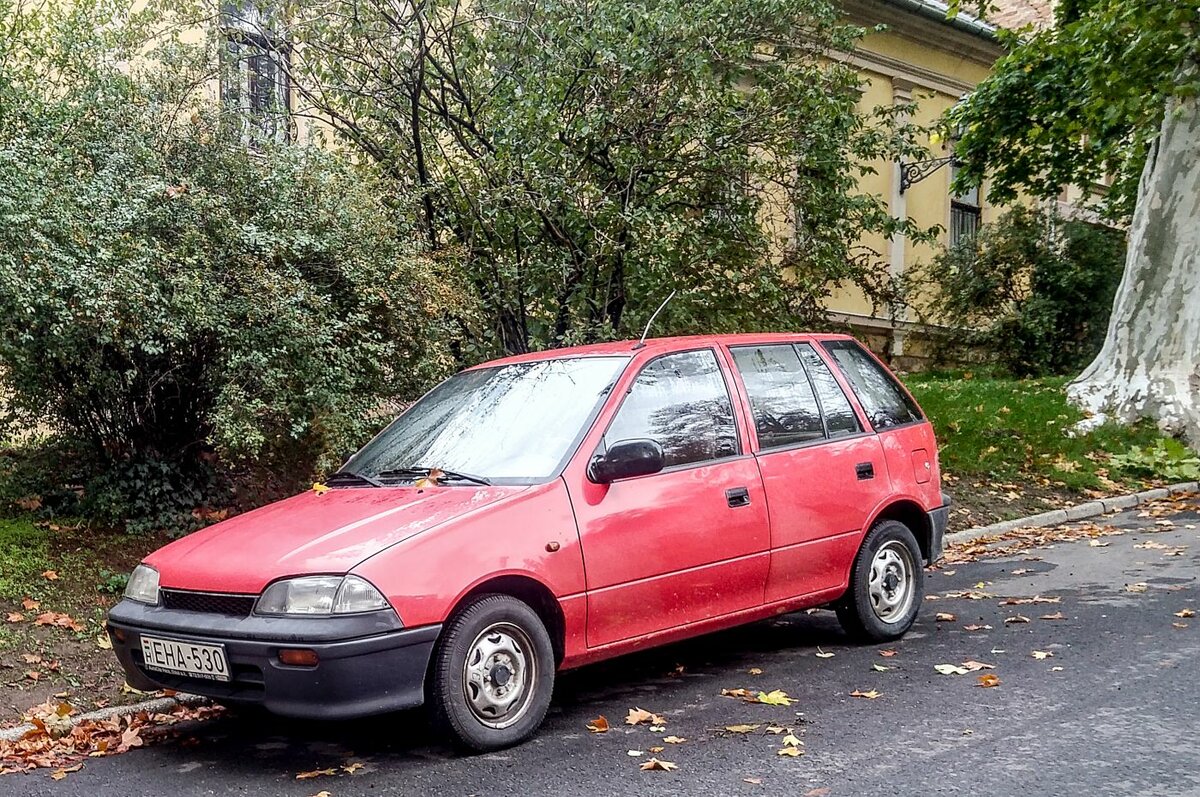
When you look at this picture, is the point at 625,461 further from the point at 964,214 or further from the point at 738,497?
the point at 964,214

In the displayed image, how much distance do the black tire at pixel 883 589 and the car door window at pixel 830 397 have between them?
0.60 m

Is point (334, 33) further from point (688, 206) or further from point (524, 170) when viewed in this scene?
point (688, 206)

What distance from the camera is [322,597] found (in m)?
4.71

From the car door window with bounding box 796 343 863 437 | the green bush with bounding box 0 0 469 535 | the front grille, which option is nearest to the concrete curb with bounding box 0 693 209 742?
the front grille

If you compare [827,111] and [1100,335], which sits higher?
[827,111]

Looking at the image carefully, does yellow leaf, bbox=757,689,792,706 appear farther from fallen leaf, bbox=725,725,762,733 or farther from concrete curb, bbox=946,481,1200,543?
concrete curb, bbox=946,481,1200,543

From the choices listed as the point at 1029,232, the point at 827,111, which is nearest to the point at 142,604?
the point at 827,111

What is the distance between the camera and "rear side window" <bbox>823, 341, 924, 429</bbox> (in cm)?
702

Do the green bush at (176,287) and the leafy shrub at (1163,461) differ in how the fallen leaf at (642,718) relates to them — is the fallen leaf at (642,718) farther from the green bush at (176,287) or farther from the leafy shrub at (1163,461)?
the leafy shrub at (1163,461)

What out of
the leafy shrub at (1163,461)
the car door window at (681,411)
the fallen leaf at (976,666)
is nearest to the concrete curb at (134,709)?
the car door window at (681,411)

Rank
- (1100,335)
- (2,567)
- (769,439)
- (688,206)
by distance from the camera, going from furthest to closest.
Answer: (1100,335), (688,206), (2,567), (769,439)

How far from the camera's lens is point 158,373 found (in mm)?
8492

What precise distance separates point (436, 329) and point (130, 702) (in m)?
3.53

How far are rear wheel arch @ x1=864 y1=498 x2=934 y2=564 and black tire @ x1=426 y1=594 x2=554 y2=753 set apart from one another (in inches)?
105
